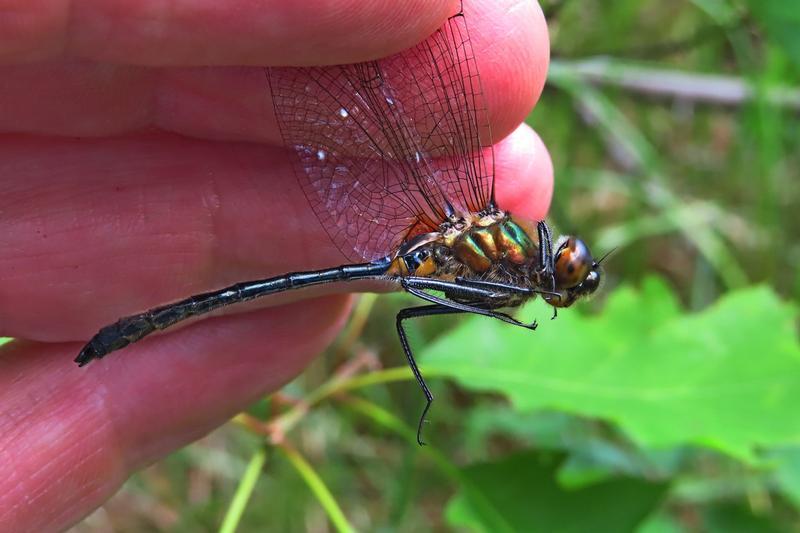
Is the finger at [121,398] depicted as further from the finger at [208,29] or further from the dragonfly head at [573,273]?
the finger at [208,29]

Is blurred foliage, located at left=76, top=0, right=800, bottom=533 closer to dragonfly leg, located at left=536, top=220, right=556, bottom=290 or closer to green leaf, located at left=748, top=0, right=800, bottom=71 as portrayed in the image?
green leaf, located at left=748, top=0, right=800, bottom=71

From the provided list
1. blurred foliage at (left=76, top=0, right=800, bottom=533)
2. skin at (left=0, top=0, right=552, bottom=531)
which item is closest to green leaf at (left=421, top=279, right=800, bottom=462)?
blurred foliage at (left=76, top=0, right=800, bottom=533)

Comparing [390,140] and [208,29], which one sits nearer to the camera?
[208,29]

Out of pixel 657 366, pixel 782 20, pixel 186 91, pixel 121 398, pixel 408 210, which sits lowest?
pixel 657 366

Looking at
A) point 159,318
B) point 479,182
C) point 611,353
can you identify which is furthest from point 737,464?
point 159,318

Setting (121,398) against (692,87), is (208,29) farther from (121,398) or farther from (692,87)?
(692,87)

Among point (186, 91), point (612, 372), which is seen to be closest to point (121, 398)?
point (186, 91)

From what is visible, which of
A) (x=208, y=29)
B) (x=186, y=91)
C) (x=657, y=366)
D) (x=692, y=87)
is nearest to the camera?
(x=208, y=29)

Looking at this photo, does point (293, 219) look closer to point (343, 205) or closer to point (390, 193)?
point (343, 205)
